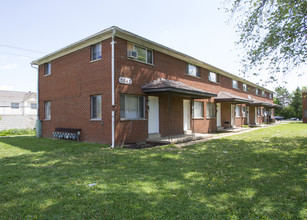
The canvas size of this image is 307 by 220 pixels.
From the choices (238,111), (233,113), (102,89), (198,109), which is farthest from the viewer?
(238,111)

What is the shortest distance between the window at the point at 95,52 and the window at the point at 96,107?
6.88ft

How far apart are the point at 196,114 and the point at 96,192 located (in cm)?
1337

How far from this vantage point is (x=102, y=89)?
10852 mm

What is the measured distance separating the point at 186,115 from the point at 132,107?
5294 millimetres

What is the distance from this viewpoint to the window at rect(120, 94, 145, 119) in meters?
10.8

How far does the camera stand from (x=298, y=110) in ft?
182

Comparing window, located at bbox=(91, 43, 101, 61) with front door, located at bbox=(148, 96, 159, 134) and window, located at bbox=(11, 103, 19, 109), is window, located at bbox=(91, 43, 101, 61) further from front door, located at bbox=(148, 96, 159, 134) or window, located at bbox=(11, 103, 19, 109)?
window, located at bbox=(11, 103, 19, 109)

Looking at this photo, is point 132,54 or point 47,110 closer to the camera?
point 132,54

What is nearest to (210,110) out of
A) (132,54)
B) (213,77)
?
(213,77)

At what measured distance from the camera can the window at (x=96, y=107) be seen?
11.3 meters

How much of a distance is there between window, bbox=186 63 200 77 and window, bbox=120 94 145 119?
5892 mm

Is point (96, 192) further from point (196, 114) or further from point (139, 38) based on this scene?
point (196, 114)

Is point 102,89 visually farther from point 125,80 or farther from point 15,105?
point 15,105

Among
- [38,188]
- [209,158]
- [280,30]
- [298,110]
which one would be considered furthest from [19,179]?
[298,110]
